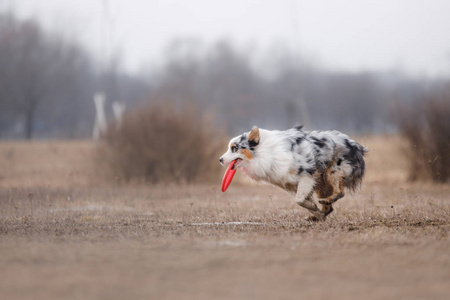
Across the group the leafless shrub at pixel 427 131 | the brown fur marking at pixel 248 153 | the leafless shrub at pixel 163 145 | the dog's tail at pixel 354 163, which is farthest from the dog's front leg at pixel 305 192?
the leafless shrub at pixel 163 145

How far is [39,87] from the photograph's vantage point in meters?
48.8

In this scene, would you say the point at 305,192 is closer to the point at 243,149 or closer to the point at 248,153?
the point at 248,153

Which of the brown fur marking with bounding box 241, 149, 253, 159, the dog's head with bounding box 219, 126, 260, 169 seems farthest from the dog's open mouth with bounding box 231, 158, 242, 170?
the brown fur marking with bounding box 241, 149, 253, 159

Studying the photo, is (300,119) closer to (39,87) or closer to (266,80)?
(266,80)

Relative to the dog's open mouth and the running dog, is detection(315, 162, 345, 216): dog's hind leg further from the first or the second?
the dog's open mouth

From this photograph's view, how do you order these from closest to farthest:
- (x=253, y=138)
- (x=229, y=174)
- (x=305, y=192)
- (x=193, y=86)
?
(x=305, y=192) < (x=253, y=138) < (x=229, y=174) < (x=193, y=86)

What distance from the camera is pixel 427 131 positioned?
67.1 feet

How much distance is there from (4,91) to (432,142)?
3660 cm

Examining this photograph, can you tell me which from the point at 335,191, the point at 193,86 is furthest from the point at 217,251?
the point at 193,86

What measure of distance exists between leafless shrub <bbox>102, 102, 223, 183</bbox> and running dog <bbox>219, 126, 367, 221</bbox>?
10.4 meters

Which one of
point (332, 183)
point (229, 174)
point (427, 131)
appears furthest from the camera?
point (427, 131)

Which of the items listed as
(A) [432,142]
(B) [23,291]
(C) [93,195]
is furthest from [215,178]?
(B) [23,291]

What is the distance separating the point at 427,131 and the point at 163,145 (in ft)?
30.0

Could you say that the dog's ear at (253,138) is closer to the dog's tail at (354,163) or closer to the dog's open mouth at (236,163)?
the dog's open mouth at (236,163)
